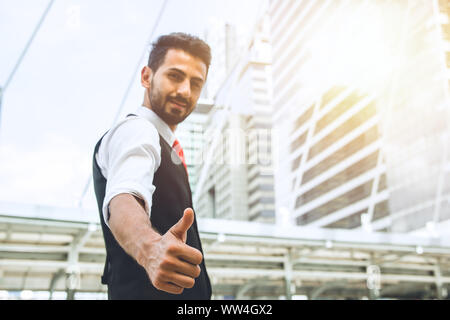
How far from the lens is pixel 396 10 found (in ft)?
23.9

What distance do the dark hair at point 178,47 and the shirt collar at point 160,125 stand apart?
0.14m

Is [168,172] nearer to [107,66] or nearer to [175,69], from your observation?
[175,69]

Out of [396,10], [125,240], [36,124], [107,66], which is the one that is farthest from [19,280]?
[396,10]

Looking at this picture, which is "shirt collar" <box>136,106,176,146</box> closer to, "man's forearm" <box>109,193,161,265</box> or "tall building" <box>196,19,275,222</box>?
"man's forearm" <box>109,193,161,265</box>

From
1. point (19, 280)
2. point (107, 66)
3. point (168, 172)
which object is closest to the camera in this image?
point (168, 172)

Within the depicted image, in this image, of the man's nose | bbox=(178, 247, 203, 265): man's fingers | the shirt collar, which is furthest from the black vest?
bbox=(178, 247, 203, 265): man's fingers

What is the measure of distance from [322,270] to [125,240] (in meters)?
7.38

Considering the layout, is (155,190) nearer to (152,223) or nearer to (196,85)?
(152,223)

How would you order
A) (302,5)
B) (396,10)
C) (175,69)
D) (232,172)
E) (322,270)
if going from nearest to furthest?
(175,69), (232,172), (396,10), (322,270), (302,5)

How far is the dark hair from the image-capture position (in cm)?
146

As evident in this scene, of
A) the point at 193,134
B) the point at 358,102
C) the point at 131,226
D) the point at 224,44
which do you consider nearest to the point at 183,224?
the point at 131,226

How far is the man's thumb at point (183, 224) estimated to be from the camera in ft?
2.32

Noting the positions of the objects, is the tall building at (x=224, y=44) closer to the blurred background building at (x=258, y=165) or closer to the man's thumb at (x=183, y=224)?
the blurred background building at (x=258, y=165)
